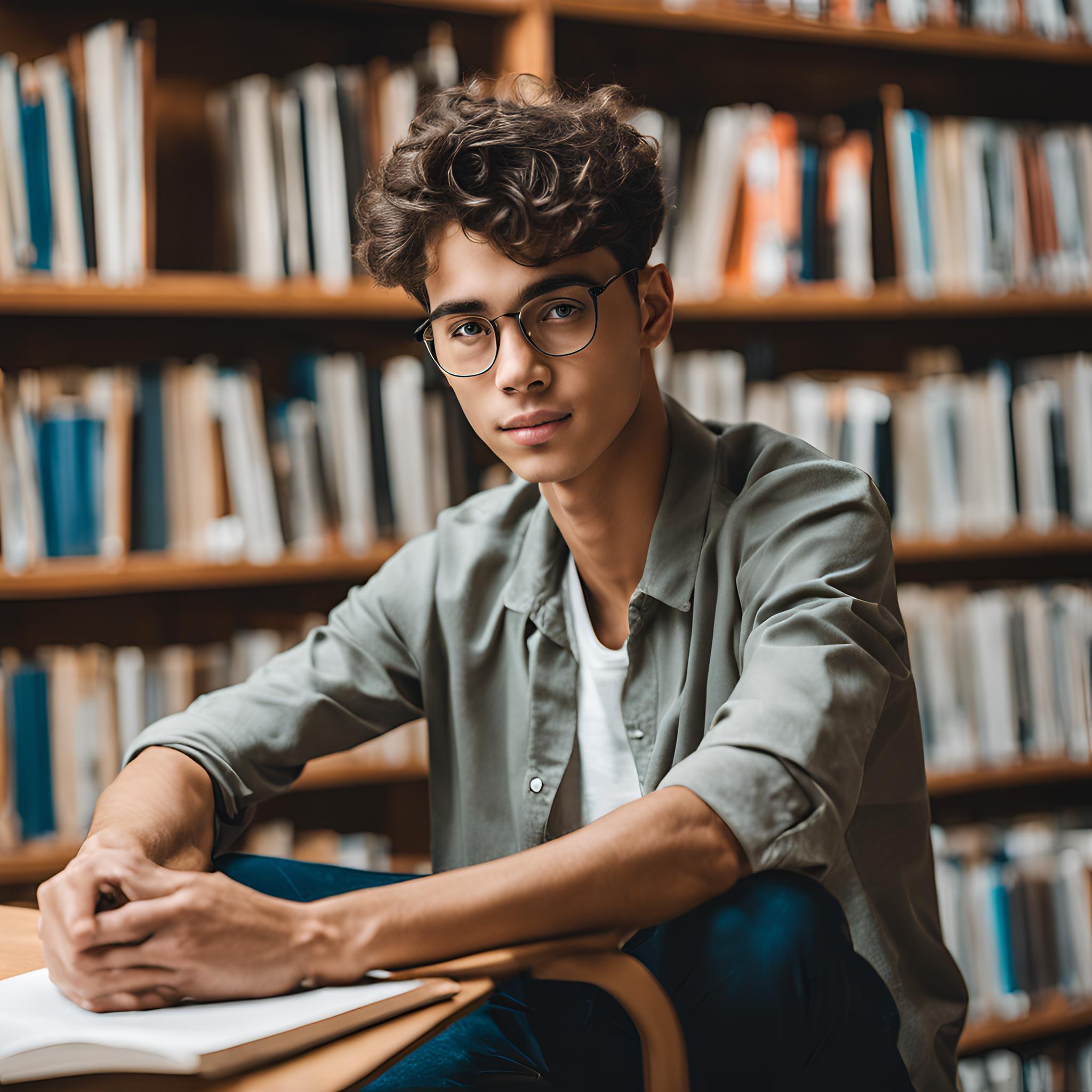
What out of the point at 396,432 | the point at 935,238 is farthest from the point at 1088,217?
the point at 396,432

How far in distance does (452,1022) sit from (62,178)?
1404 mm

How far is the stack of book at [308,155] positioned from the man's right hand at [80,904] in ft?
3.68

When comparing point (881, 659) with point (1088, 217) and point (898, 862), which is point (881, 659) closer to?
point (898, 862)

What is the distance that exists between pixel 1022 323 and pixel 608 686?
169cm

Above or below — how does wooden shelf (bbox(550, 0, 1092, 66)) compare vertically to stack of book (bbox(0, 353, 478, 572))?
above

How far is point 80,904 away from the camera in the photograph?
2.59 feet

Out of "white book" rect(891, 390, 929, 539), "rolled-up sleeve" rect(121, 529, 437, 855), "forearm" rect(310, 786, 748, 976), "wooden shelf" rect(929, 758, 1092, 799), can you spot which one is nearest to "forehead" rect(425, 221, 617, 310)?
"rolled-up sleeve" rect(121, 529, 437, 855)

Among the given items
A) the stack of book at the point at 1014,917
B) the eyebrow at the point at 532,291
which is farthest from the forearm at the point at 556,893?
the stack of book at the point at 1014,917

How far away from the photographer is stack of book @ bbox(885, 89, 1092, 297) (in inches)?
80.4

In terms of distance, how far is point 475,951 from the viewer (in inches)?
30.5

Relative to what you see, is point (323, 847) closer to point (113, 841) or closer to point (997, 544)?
point (113, 841)

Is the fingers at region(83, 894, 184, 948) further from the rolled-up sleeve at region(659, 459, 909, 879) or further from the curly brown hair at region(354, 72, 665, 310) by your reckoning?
the curly brown hair at region(354, 72, 665, 310)

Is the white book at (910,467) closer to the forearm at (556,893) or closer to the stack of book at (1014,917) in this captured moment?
the stack of book at (1014,917)

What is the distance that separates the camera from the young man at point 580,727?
790mm
